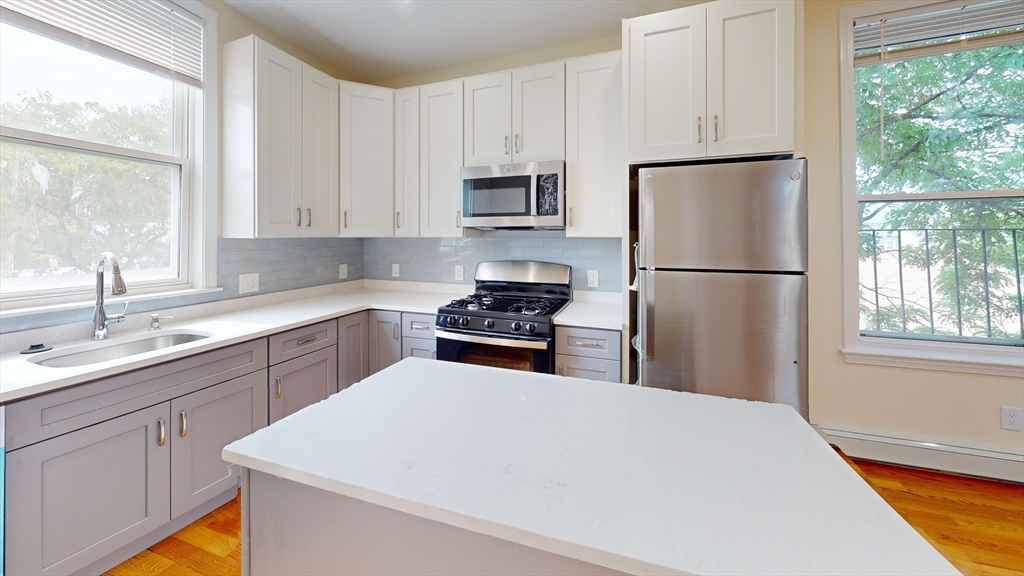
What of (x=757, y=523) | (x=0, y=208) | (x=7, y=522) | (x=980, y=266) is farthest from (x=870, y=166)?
(x=0, y=208)

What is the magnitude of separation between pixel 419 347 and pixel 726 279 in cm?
184

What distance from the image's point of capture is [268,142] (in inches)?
97.0

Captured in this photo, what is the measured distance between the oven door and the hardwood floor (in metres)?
1.33

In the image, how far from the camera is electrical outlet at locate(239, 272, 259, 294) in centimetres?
265

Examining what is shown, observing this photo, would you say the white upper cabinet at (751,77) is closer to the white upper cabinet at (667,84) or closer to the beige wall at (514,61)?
the white upper cabinet at (667,84)

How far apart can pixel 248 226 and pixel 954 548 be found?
12.4 ft

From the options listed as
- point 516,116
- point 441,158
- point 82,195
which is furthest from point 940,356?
point 82,195

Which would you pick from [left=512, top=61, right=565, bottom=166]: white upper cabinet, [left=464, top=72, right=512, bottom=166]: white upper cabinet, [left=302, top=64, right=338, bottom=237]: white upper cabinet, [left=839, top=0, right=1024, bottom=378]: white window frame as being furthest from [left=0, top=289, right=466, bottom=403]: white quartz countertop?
[left=839, top=0, right=1024, bottom=378]: white window frame

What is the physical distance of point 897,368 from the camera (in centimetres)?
239

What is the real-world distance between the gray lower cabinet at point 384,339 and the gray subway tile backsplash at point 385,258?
69 cm

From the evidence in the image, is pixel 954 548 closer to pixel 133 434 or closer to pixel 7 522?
pixel 133 434

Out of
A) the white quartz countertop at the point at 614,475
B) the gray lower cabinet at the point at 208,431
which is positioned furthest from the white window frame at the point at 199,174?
the white quartz countertop at the point at 614,475

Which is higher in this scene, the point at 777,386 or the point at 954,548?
the point at 777,386

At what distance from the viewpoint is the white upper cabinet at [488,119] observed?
2.76 meters
